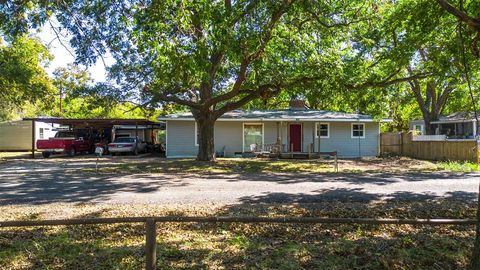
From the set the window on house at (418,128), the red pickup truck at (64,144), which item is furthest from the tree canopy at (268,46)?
the window on house at (418,128)

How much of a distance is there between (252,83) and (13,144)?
102 ft

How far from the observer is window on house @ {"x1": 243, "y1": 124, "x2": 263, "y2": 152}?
28.7 metres

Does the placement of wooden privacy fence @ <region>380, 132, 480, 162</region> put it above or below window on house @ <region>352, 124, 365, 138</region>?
below

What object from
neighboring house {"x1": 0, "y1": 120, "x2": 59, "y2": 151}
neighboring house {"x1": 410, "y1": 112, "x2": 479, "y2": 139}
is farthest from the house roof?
neighboring house {"x1": 0, "y1": 120, "x2": 59, "y2": 151}

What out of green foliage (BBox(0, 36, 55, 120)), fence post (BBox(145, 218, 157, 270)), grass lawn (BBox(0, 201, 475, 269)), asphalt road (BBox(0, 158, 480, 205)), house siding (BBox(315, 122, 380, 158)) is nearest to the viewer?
fence post (BBox(145, 218, 157, 270))

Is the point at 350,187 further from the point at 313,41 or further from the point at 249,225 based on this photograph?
the point at 313,41

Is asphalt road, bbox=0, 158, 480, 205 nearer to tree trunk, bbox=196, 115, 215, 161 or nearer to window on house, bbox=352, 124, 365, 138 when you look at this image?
tree trunk, bbox=196, 115, 215, 161

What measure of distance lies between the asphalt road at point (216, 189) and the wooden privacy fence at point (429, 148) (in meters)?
8.63

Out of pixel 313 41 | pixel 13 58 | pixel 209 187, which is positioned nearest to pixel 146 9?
pixel 209 187

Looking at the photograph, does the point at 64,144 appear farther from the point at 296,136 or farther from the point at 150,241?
the point at 150,241

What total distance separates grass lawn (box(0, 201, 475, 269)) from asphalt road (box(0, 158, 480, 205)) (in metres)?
2.46

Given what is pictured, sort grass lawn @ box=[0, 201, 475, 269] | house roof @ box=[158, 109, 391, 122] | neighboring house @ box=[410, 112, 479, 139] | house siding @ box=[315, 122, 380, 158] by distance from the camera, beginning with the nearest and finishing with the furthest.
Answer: grass lawn @ box=[0, 201, 475, 269] < house roof @ box=[158, 109, 391, 122] < house siding @ box=[315, 122, 380, 158] < neighboring house @ box=[410, 112, 479, 139]

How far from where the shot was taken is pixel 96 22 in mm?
9008

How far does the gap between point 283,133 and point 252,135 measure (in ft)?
7.22
